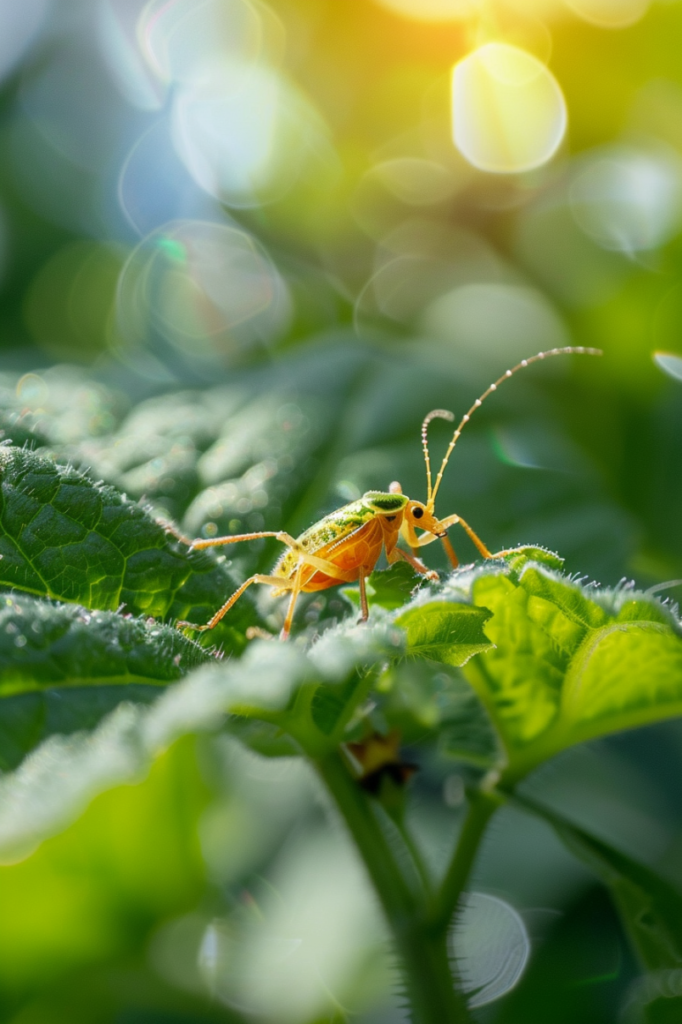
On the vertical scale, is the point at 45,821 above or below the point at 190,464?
above

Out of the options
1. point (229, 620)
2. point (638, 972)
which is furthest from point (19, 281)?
point (638, 972)

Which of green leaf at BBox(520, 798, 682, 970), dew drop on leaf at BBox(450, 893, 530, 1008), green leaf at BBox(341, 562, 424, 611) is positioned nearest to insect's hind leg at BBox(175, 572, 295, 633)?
green leaf at BBox(341, 562, 424, 611)

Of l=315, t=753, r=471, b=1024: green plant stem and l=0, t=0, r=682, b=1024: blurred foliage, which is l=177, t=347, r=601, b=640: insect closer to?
l=0, t=0, r=682, b=1024: blurred foliage

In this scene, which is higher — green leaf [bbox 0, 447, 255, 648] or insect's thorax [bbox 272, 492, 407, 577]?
green leaf [bbox 0, 447, 255, 648]

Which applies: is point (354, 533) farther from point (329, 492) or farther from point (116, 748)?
point (116, 748)

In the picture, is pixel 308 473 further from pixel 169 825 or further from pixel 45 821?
pixel 45 821

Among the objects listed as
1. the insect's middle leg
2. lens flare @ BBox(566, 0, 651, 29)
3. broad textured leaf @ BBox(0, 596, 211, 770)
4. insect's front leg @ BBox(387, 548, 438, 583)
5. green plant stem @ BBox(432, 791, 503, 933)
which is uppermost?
lens flare @ BBox(566, 0, 651, 29)

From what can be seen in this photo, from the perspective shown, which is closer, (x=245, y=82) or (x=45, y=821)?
(x=45, y=821)
